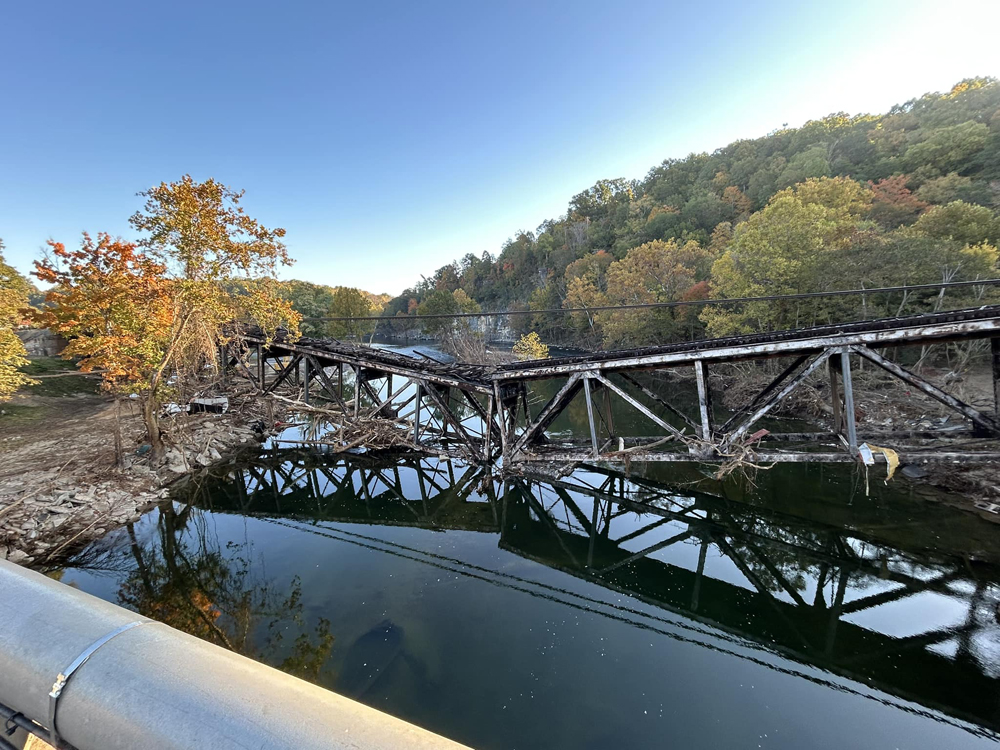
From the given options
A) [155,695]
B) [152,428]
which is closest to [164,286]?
[152,428]

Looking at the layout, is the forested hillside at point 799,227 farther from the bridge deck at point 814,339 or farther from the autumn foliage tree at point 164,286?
the autumn foliage tree at point 164,286

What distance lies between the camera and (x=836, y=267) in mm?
19453

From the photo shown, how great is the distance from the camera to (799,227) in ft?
68.4

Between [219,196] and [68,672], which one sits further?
[219,196]

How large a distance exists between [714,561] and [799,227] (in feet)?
68.8

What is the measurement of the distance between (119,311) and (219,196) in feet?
12.5

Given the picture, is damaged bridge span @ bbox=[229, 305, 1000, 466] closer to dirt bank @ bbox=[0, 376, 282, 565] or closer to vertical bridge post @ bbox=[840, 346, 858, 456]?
vertical bridge post @ bbox=[840, 346, 858, 456]

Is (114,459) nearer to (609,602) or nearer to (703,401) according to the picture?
(609,602)

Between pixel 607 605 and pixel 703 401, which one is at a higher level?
pixel 703 401

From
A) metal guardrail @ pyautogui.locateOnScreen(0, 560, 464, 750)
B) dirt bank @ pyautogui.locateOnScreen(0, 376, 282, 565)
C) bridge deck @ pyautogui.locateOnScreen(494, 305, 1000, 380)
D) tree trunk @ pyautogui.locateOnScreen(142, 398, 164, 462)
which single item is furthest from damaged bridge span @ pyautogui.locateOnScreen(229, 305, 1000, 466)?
metal guardrail @ pyautogui.locateOnScreen(0, 560, 464, 750)

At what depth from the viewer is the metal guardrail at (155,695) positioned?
134 cm

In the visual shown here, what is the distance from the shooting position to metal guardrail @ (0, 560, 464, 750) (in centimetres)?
134

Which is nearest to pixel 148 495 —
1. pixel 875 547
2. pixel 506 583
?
pixel 506 583

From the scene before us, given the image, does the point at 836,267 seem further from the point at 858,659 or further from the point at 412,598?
the point at 412,598
